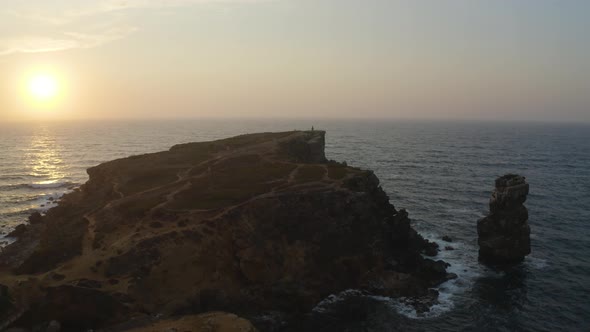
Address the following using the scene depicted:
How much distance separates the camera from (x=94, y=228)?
6462 centimetres

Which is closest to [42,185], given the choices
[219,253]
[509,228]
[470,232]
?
[219,253]

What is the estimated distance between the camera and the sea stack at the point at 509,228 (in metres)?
68.2

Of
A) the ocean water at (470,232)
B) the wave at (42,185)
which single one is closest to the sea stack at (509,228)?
the ocean water at (470,232)

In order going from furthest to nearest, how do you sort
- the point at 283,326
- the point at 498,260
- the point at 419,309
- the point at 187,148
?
1. the point at 187,148
2. the point at 498,260
3. the point at 419,309
4. the point at 283,326

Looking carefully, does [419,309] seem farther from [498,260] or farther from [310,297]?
[498,260]

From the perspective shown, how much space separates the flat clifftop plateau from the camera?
5025 cm

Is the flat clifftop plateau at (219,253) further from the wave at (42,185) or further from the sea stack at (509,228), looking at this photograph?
the wave at (42,185)

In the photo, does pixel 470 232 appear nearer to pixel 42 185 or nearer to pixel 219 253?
pixel 219 253

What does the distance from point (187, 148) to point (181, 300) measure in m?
57.6

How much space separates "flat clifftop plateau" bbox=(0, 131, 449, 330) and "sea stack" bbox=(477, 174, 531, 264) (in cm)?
958

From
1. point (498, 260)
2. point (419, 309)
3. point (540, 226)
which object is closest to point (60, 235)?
Answer: point (419, 309)

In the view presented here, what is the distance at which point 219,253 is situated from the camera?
56.8 m

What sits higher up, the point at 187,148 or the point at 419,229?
the point at 187,148

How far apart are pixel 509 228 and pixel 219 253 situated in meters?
45.1
